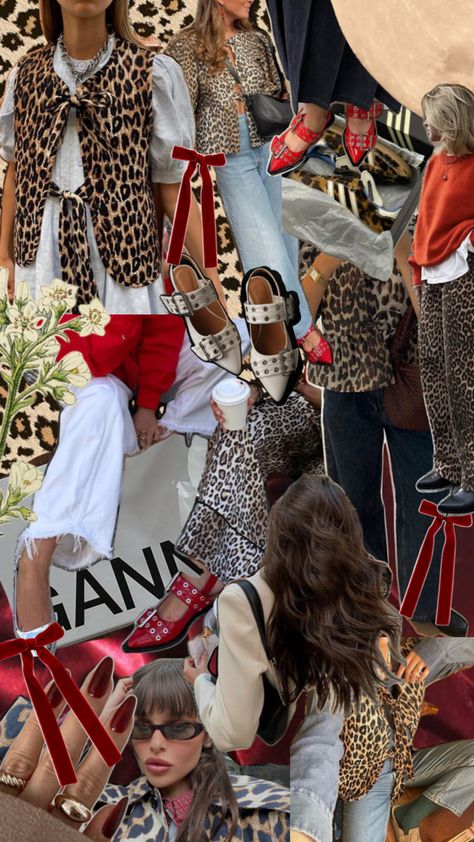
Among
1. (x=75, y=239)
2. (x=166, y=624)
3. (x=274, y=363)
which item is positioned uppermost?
(x=75, y=239)

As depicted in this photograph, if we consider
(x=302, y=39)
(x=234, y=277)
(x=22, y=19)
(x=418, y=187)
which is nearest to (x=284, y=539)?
(x=234, y=277)

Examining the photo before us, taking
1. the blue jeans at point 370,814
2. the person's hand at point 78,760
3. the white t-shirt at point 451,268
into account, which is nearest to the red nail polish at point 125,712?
the person's hand at point 78,760

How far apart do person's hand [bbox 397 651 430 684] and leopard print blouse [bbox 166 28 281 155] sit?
3.80 ft

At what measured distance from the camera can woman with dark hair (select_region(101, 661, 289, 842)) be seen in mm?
2717

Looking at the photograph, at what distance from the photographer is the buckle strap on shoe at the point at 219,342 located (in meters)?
2.64

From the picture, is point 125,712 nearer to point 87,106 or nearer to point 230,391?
point 230,391

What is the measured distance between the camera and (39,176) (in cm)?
252

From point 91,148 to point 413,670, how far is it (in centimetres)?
129

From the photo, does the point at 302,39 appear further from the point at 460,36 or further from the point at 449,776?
the point at 449,776

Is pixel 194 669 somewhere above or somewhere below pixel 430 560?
below

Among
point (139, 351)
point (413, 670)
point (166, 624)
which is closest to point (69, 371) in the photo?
point (139, 351)

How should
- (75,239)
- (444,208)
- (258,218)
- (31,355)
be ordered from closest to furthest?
(31,355) < (444,208) < (75,239) < (258,218)

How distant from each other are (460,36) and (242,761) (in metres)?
1.52

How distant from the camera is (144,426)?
2691 millimetres
